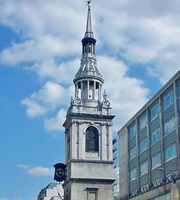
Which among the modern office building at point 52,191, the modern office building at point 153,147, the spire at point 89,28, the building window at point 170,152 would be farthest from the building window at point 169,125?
the modern office building at point 52,191

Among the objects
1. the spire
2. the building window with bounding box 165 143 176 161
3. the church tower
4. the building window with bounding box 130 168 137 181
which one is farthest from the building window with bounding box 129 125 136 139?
the spire

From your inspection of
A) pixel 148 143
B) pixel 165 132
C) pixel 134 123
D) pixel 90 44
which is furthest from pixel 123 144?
pixel 90 44

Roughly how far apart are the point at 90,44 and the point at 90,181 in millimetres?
22177

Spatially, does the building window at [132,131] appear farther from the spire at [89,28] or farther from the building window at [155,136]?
the spire at [89,28]

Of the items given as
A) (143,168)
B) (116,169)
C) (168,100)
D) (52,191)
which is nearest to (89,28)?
(168,100)

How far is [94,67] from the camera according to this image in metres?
68.1

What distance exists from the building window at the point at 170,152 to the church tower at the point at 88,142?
1015 centimetres

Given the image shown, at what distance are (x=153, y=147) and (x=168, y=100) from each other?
9.61m

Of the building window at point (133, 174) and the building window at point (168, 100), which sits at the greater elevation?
the building window at point (168, 100)

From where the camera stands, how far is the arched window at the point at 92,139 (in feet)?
203

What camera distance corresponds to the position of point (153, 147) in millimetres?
75188

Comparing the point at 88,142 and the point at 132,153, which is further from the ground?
the point at 132,153

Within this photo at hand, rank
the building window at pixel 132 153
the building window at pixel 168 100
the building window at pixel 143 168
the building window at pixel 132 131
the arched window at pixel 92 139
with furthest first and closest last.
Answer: the building window at pixel 132 131, the building window at pixel 132 153, the building window at pixel 143 168, the building window at pixel 168 100, the arched window at pixel 92 139

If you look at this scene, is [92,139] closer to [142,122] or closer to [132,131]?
[142,122]
